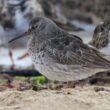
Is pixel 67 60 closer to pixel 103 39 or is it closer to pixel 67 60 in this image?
pixel 67 60

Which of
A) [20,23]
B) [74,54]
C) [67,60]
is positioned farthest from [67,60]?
[20,23]

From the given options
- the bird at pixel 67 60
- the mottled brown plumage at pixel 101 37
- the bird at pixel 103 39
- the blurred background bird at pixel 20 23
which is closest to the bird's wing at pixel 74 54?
the bird at pixel 67 60

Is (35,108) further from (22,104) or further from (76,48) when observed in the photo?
(76,48)

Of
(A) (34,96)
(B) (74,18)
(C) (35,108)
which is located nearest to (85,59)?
(A) (34,96)

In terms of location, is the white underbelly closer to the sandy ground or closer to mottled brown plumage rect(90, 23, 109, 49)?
the sandy ground

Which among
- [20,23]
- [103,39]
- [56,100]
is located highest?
[20,23]

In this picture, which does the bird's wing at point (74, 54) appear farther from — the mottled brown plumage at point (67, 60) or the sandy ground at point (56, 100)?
the sandy ground at point (56, 100)

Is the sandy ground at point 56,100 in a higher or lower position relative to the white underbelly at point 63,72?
lower
